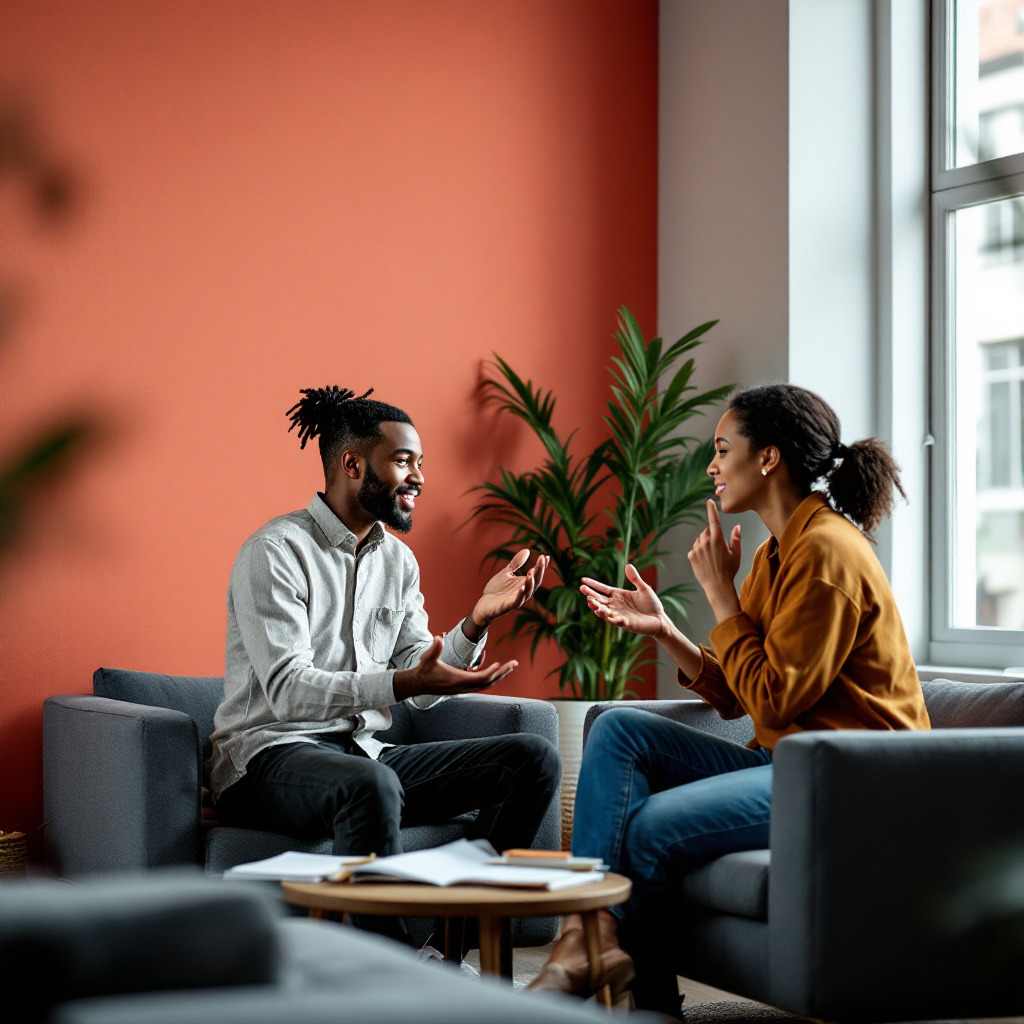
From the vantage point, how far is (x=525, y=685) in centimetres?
406

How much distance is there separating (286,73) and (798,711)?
2505mm

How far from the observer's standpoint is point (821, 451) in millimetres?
2463

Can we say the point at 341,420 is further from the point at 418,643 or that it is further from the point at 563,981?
the point at 563,981

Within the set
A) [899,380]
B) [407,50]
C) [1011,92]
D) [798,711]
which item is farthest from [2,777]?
[1011,92]

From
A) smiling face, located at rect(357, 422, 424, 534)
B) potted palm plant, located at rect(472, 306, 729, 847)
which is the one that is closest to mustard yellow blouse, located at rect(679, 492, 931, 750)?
smiling face, located at rect(357, 422, 424, 534)

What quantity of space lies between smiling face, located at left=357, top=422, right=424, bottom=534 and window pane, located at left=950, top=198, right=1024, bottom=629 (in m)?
2.03

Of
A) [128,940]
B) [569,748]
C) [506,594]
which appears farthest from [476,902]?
[569,748]

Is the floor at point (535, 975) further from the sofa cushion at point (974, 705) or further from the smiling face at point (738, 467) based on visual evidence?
the smiling face at point (738, 467)

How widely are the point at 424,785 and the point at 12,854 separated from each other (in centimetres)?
104

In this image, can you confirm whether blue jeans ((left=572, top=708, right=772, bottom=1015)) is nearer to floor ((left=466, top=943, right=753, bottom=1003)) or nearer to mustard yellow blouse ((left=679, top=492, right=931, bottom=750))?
mustard yellow blouse ((left=679, top=492, right=931, bottom=750))

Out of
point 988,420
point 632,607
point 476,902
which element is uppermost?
point 988,420

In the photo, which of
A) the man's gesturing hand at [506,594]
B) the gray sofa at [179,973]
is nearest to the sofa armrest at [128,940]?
the gray sofa at [179,973]

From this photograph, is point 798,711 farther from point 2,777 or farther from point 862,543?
point 2,777

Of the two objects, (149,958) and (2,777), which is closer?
(149,958)
